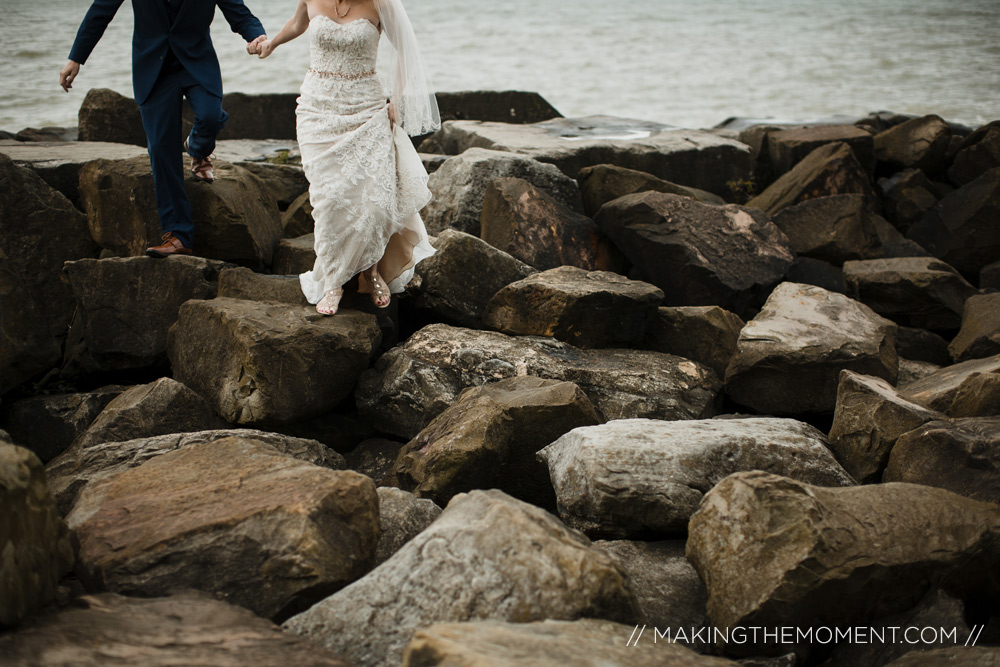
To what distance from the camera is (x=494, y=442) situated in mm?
3184

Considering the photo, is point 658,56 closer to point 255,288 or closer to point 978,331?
point 978,331

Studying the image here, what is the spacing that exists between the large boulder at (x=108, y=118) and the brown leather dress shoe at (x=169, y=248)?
2294 millimetres

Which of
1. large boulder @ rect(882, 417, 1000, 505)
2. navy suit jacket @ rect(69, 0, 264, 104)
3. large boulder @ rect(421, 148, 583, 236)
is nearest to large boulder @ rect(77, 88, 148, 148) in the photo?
navy suit jacket @ rect(69, 0, 264, 104)

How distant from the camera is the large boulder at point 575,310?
429cm

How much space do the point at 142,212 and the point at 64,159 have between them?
95cm

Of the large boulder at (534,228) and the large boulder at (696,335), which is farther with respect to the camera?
the large boulder at (534,228)

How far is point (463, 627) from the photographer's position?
A: 1843mm

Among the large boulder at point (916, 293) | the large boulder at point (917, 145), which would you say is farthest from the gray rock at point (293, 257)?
the large boulder at point (917, 145)

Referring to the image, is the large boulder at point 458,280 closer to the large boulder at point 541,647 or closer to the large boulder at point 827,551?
the large boulder at point 827,551

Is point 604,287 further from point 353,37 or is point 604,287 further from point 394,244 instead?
point 353,37

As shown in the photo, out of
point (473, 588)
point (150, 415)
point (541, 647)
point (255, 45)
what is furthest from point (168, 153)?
point (541, 647)

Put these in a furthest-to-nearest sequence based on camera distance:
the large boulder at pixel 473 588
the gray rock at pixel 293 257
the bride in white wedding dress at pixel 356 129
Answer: the gray rock at pixel 293 257 → the bride in white wedding dress at pixel 356 129 → the large boulder at pixel 473 588

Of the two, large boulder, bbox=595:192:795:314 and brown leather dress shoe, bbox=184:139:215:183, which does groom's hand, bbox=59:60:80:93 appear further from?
large boulder, bbox=595:192:795:314

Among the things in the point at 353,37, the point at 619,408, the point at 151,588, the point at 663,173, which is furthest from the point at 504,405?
the point at 663,173
